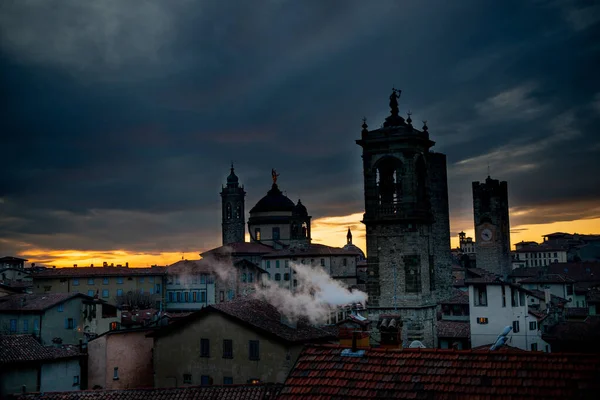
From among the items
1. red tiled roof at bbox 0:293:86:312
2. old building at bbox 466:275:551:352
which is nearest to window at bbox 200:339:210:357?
old building at bbox 466:275:551:352

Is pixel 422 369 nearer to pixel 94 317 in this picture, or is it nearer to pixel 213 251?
pixel 94 317

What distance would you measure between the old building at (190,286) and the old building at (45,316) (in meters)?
37.9

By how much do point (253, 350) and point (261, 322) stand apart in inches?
60.6

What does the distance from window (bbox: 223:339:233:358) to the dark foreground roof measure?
Answer: 29.3ft

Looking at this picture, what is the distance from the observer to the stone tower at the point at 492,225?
10825 centimetres

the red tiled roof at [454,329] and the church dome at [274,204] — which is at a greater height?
the church dome at [274,204]

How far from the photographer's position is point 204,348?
112 ft

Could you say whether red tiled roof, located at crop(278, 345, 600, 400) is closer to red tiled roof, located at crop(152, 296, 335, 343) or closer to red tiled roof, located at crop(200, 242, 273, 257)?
red tiled roof, located at crop(152, 296, 335, 343)

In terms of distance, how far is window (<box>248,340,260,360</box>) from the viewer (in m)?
32.5

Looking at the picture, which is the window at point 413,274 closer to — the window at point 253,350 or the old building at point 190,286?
the window at point 253,350

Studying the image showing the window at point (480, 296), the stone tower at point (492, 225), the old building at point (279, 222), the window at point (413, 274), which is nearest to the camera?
the window at point (413, 274)


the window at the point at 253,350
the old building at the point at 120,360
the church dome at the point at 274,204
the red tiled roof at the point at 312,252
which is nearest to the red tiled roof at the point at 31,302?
the old building at the point at 120,360

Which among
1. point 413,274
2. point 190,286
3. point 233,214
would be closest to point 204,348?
point 413,274

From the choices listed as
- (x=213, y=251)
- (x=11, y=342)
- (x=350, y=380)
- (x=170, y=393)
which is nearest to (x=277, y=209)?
(x=213, y=251)
